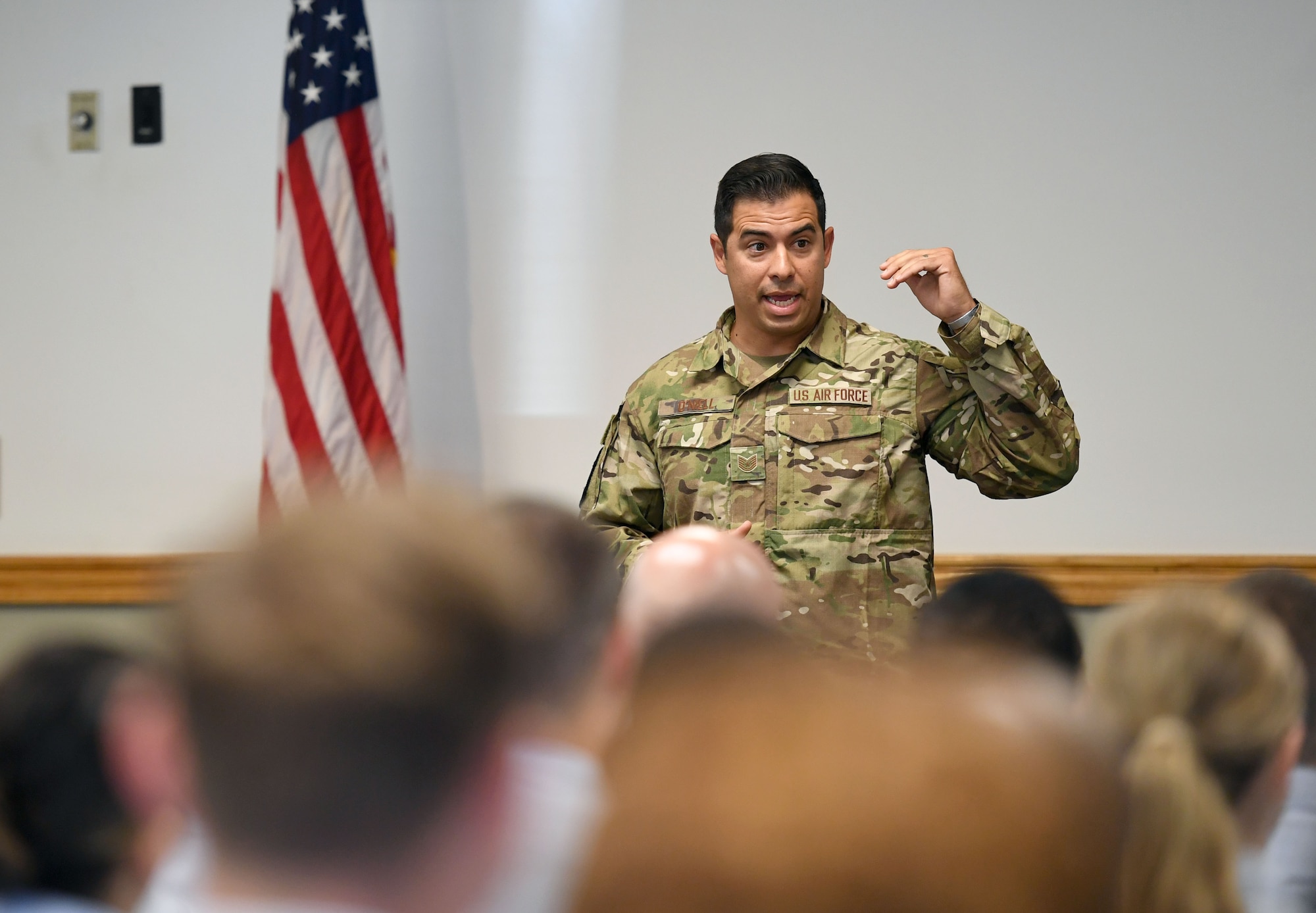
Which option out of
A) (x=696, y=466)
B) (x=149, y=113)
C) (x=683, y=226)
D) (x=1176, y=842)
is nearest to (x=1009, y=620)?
(x=1176, y=842)

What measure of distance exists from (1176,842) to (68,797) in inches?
36.6

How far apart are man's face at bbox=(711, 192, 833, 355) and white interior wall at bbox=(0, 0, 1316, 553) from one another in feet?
3.42

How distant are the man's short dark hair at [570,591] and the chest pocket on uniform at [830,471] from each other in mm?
1121

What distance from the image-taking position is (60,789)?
1149 millimetres

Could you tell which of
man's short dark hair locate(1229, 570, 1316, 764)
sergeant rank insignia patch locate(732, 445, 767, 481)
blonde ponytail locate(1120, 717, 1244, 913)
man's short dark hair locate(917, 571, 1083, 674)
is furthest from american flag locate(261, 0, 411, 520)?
blonde ponytail locate(1120, 717, 1244, 913)

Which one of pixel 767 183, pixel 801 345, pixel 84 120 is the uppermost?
pixel 84 120

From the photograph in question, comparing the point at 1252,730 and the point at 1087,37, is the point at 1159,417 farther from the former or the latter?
the point at 1252,730

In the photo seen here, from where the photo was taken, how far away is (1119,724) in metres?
0.96

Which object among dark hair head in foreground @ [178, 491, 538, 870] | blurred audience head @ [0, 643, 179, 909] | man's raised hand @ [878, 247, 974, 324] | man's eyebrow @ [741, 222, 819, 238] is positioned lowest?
blurred audience head @ [0, 643, 179, 909]

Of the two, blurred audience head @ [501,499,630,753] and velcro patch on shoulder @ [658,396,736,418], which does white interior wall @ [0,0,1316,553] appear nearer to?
velcro patch on shoulder @ [658,396,736,418]

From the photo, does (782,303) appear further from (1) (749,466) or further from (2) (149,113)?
(2) (149,113)

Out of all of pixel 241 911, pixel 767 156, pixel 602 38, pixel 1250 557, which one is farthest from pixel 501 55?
pixel 241 911

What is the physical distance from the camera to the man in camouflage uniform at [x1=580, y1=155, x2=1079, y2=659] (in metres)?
2.13

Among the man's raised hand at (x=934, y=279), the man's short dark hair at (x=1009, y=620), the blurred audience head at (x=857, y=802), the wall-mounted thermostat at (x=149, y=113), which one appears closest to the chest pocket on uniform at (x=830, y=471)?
the man's raised hand at (x=934, y=279)
